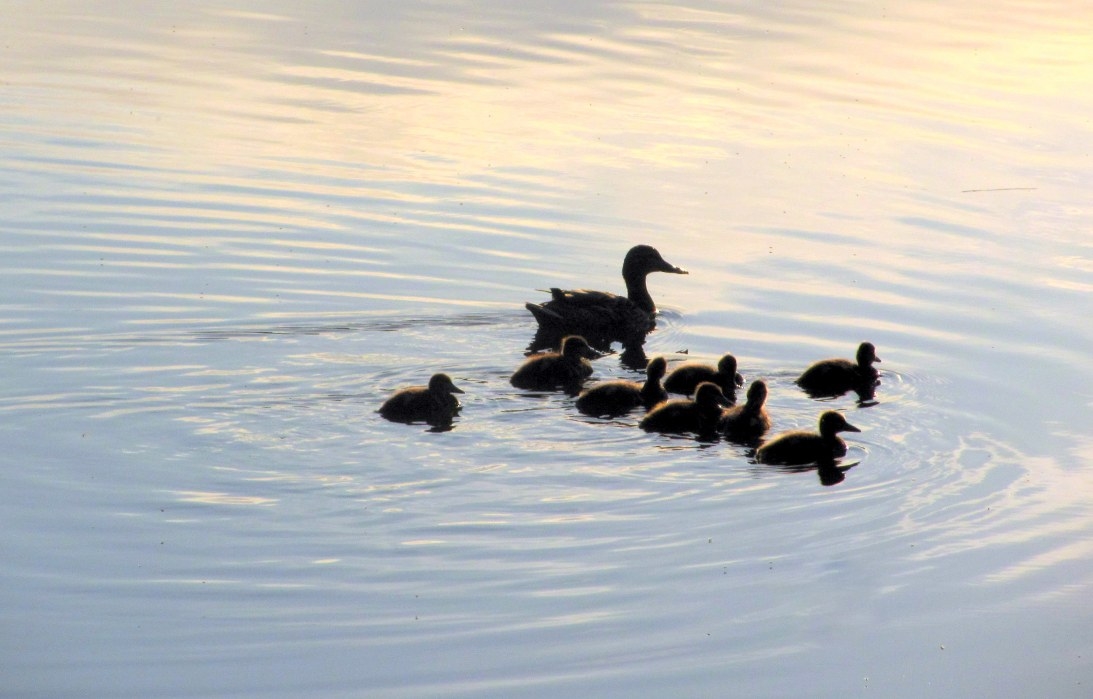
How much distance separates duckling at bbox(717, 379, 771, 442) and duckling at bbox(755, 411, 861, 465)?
0.88ft

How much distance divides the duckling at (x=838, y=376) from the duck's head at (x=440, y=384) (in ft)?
6.92

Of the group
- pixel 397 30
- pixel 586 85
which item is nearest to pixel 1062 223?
pixel 586 85

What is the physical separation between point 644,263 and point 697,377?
1712mm

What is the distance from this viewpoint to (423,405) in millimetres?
8742

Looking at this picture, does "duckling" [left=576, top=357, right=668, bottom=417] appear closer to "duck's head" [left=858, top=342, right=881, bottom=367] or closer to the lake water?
the lake water

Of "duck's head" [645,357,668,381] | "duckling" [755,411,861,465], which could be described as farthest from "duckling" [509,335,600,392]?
"duckling" [755,411,861,465]

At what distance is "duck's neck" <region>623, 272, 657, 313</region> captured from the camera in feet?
37.6

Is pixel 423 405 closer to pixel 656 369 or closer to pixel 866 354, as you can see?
pixel 656 369

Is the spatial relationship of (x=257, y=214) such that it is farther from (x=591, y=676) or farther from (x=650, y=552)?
(x=591, y=676)

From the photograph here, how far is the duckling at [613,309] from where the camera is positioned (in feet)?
35.5

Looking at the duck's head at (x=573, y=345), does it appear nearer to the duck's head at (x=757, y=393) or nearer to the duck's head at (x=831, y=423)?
the duck's head at (x=757, y=393)

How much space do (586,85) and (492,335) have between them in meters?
7.43

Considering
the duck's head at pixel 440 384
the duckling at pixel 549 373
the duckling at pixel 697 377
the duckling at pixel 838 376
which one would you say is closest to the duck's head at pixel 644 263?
the duckling at pixel 697 377

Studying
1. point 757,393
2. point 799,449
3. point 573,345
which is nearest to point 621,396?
point 757,393
